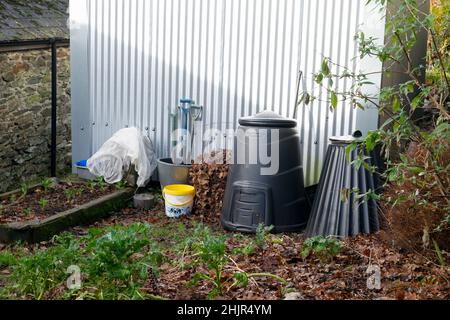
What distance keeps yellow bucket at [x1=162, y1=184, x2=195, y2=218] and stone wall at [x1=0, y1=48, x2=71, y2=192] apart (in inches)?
152

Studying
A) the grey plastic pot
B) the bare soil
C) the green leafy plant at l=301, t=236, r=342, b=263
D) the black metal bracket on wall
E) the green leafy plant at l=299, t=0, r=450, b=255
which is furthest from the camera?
the black metal bracket on wall

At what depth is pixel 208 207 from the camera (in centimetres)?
768

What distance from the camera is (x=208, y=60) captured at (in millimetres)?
8039

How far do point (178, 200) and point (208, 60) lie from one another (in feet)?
5.84

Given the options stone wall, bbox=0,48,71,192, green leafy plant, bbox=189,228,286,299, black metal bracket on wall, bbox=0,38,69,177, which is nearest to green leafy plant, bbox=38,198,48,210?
stone wall, bbox=0,48,71,192

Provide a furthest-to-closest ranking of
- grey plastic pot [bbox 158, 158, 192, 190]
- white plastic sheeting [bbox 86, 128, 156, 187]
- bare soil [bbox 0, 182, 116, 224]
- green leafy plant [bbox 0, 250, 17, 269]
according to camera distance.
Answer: white plastic sheeting [bbox 86, 128, 156, 187]
grey plastic pot [bbox 158, 158, 192, 190]
bare soil [bbox 0, 182, 116, 224]
green leafy plant [bbox 0, 250, 17, 269]

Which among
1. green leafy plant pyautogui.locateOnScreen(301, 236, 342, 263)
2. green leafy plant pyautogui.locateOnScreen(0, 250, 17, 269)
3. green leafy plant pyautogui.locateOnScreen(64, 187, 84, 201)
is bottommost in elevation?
green leafy plant pyautogui.locateOnScreen(0, 250, 17, 269)

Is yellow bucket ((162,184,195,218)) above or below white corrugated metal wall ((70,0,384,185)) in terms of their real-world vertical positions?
below

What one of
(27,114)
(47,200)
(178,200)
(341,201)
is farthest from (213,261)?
(27,114)

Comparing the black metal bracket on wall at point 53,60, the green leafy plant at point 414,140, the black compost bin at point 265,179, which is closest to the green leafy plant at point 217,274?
the green leafy plant at point 414,140

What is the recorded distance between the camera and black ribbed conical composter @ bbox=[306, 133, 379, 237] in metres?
6.26

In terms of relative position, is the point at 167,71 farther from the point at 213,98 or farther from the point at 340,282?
the point at 340,282

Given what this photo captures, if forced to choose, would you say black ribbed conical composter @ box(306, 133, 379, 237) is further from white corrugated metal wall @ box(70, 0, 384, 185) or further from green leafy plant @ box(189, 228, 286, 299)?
green leafy plant @ box(189, 228, 286, 299)

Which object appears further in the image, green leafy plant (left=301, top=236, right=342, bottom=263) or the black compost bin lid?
the black compost bin lid
